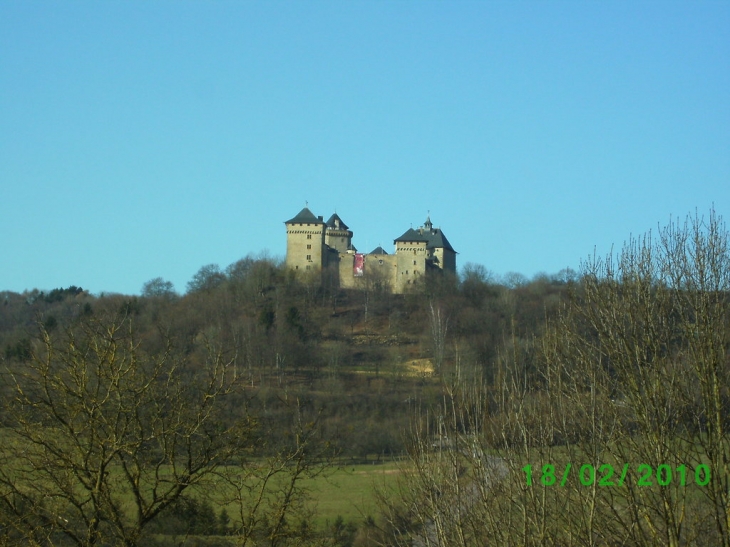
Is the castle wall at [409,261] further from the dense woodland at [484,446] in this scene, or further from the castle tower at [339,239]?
the dense woodland at [484,446]

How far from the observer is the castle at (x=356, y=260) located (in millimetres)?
85688

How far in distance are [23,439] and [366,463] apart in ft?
53.1

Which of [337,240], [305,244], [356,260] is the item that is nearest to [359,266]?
[356,260]

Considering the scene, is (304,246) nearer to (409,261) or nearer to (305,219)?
(305,219)

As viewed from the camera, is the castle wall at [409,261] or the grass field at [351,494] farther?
the castle wall at [409,261]

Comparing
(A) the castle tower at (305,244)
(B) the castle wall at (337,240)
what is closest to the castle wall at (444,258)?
(B) the castle wall at (337,240)

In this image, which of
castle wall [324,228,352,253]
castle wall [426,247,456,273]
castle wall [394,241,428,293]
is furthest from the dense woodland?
castle wall [324,228,352,253]

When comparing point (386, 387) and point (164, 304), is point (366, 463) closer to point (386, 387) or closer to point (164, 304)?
point (386, 387)
